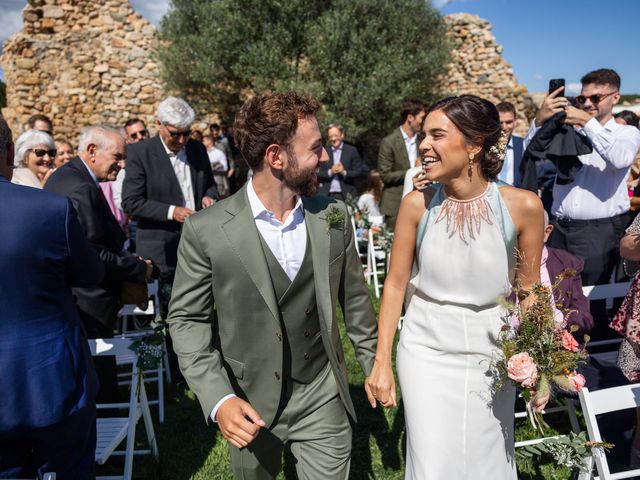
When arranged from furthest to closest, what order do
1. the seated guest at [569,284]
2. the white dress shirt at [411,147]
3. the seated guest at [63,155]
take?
the white dress shirt at [411,147] → the seated guest at [63,155] → the seated guest at [569,284]

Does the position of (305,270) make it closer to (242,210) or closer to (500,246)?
(242,210)

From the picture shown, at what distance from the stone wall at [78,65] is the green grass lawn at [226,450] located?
1439 cm

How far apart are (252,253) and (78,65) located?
16.9m

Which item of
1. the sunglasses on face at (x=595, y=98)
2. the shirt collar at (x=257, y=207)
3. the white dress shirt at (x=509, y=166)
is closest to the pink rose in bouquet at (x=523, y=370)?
the shirt collar at (x=257, y=207)

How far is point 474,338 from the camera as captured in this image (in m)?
2.35

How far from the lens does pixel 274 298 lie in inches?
87.2

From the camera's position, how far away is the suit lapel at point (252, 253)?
2.20 metres

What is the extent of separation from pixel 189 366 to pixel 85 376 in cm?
62

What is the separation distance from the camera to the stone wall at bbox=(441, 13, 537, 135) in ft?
55.1

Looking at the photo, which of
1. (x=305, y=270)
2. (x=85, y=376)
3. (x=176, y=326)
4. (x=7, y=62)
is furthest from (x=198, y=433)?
(x=7, y=62)

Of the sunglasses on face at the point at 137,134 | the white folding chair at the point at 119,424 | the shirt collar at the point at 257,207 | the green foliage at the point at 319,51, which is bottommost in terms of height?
the white folding chair at the point at 119,424

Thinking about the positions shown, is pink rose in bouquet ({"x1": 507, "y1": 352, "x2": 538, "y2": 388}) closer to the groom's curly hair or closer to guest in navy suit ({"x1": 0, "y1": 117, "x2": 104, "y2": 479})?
the groom's curly hair

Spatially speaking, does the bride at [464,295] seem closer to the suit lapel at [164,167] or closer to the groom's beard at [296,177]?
the groom's beard at [296,177]

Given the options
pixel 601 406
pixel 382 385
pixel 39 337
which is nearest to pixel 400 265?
pixel 382 385
